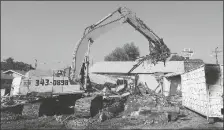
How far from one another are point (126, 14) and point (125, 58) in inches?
2047

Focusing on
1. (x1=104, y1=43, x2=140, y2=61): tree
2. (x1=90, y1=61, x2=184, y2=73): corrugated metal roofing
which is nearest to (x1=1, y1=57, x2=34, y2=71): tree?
(x1=104, y1=43, x2=140, y2=61): tree

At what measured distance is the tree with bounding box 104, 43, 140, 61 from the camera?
6362 centimetres

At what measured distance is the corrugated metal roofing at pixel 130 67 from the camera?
34.0 meters

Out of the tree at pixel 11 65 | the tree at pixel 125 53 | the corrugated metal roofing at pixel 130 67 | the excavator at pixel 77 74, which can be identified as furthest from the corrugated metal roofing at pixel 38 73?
the tree at pixel 11 65

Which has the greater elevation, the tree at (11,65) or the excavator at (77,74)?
the tree at (11,65)

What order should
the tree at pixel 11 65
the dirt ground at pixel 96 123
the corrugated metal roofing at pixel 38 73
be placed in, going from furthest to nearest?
the tree at pixel 11 65 → the corrugated metal roofing at pixel 38 73 → the dirt ground at pixel 96 123

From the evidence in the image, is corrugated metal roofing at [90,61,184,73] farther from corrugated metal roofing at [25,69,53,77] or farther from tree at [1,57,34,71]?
tree at [1,57,34,71]

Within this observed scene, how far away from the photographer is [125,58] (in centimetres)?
6362

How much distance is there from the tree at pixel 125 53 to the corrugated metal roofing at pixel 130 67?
25.5 meters

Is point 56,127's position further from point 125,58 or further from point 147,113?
point 125,58

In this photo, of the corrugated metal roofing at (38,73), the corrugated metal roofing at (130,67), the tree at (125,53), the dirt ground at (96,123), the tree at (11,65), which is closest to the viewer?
the dirt ground at (96,123)

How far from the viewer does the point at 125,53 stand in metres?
64.0

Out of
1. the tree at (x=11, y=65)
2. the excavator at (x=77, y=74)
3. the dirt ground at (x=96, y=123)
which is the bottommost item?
the dirt ground at (x=96, y=123)

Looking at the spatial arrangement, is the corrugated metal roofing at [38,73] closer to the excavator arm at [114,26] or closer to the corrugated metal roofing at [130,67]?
the excavator arm at [114,26]
